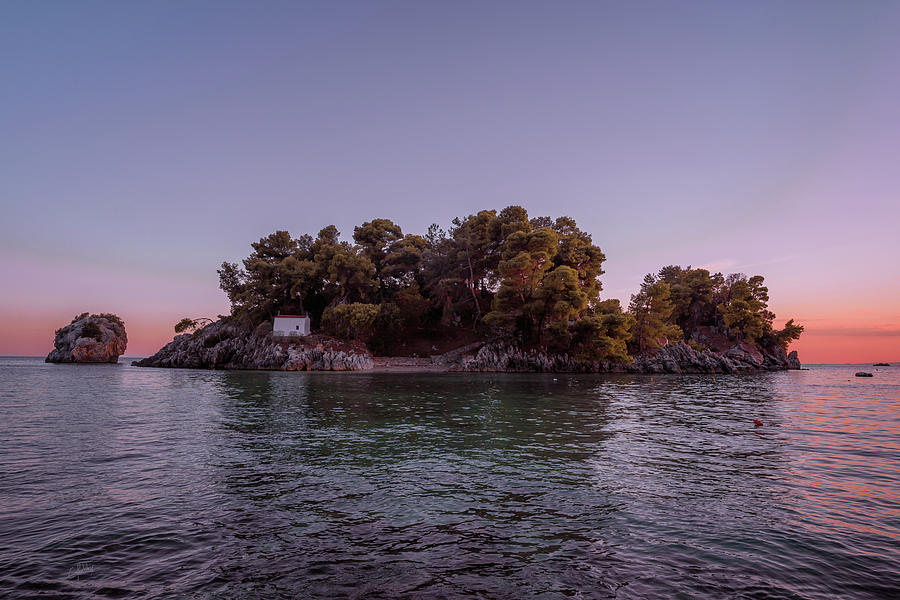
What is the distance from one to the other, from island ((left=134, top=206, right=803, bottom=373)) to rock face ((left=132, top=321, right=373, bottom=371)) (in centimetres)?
26

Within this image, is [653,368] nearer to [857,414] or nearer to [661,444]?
[857,414]

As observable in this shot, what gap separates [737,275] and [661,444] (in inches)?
4473

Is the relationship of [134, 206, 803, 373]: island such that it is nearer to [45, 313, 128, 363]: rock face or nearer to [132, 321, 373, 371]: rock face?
[132, 321, 373, 371]: rock face

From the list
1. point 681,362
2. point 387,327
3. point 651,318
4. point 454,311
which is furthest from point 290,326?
point 681,362

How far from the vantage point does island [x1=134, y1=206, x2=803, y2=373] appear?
6631cm

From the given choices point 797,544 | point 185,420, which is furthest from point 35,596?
point 185,420

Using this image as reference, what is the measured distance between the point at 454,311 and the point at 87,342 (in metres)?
99.7

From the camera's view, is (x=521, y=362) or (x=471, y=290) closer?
(x=521, y=362)

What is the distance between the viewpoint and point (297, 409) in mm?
22938

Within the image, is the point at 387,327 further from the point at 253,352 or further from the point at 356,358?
the point at 253,352

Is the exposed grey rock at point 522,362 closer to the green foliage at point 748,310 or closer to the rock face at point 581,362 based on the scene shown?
the rock face at point 581,362

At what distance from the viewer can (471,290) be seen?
80938 mm

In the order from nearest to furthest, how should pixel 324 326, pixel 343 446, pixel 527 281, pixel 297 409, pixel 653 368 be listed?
pixel 343 446
pixel 297 409
pixel 527 281
pixel 653 368
pixel 324 326

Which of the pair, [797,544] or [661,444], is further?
[661,444]
